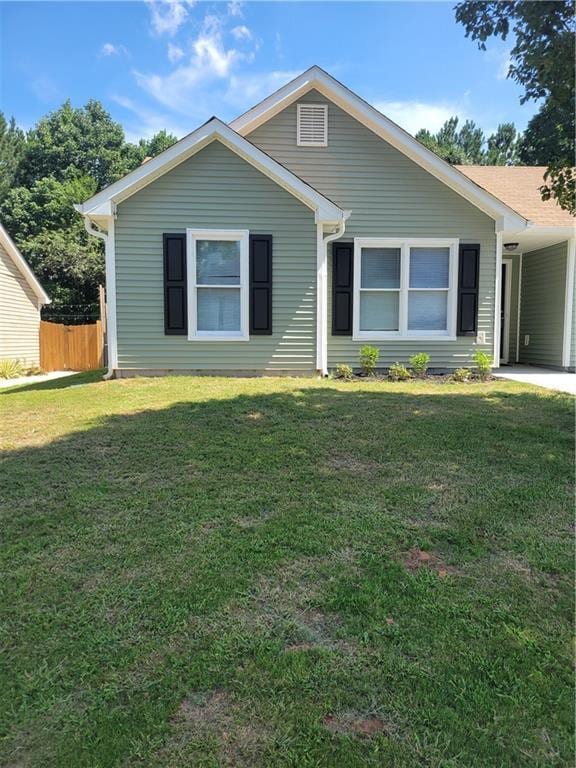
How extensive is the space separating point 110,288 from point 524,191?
9.20 metres

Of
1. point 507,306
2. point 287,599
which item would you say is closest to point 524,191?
point 507,306

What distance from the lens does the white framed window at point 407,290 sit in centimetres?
954

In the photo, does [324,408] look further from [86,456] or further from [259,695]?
[259,695]

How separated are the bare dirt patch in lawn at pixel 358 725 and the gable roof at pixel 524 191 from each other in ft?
31.1

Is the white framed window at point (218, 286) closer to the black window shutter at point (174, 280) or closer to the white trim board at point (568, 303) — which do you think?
the black window shutter at point (174, 280)

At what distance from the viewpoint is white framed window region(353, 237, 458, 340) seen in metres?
9.54

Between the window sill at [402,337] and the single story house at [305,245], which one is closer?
the single story house at [305,245]

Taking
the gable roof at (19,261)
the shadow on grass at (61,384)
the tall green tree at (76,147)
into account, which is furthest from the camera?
the tall green tree at (76,147)

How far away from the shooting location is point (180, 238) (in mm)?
8547

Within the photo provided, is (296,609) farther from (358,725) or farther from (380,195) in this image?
(380,195)

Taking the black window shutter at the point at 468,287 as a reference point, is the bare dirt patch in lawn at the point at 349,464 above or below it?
below

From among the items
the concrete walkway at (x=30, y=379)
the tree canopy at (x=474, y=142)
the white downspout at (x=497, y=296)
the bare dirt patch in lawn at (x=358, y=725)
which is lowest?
the concrete walkway at (x=30, y=379)

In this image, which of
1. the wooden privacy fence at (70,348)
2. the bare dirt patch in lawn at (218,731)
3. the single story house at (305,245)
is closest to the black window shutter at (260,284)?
the single story house at (305,245)

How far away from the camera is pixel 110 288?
8.57 meters
